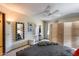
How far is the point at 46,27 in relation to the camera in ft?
7.21

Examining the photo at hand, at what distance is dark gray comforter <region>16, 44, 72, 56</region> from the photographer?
1.94 metres

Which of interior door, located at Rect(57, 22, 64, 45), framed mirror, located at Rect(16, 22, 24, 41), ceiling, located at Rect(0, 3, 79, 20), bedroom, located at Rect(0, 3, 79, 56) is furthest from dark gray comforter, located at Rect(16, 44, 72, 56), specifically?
ceiling, located at Rect(0, 3, 79, 20)

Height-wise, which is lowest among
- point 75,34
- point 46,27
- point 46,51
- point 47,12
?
point 46,51

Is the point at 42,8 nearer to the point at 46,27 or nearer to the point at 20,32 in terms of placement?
the point at 46,27

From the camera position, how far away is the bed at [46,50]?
1.94 metres

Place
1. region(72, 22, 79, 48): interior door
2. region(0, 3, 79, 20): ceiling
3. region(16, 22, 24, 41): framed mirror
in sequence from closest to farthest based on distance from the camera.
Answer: region(0, 3, 79, 20): ceiling, region(72, 22, 79, 48): interior door, region(16, 22, 24, 41): framed mirror

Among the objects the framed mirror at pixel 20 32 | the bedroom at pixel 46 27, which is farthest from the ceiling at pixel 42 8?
the framed mirror at pixel 20 32

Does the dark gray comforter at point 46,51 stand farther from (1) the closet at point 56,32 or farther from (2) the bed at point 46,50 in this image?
(1) the closet at point 56,32

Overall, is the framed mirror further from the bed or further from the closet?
the closet

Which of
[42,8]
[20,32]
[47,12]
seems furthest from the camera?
[20,32]

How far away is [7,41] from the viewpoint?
2.50 meters

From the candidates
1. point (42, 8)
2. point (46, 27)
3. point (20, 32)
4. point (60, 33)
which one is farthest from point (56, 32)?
point (20, 32)

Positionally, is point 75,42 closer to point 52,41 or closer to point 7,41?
point 52,41

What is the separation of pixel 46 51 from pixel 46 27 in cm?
42
